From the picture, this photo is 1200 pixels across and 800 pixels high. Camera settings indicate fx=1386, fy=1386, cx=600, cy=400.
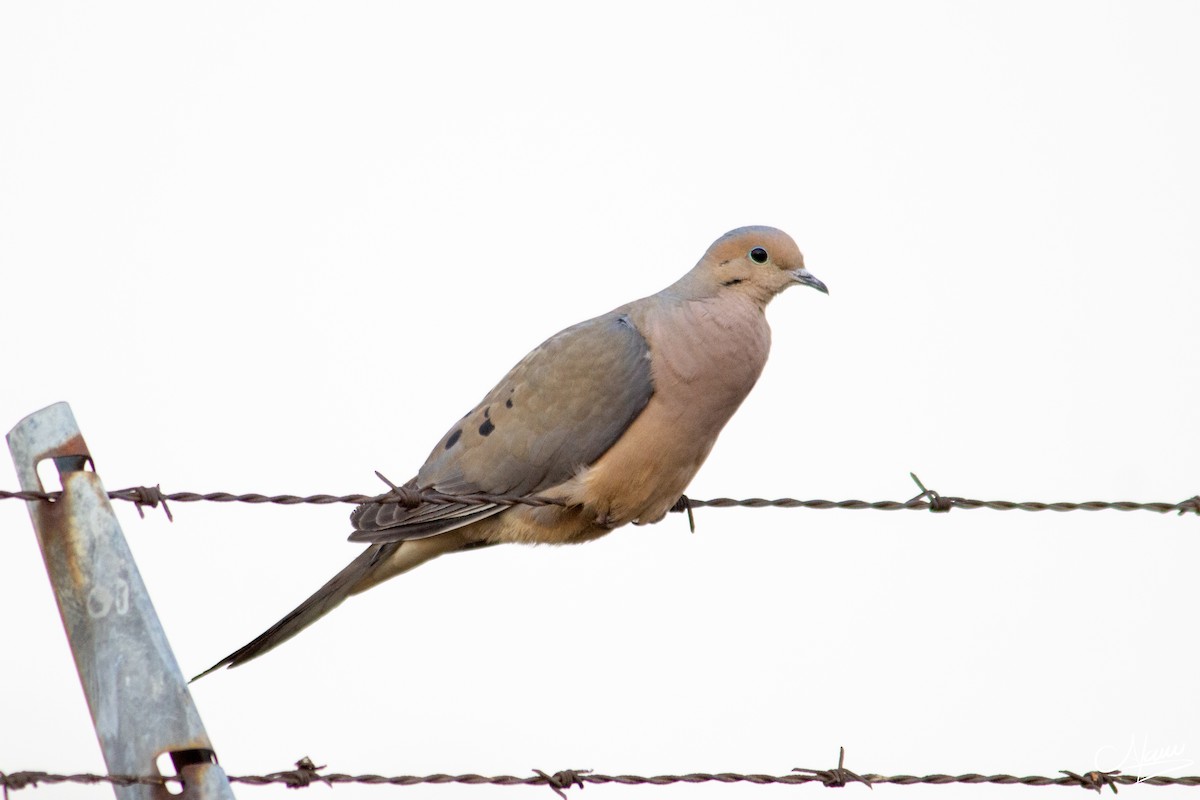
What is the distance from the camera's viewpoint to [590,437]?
4484 millimetres

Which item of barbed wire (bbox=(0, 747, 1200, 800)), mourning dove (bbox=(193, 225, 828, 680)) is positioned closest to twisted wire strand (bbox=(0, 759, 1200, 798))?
barbed wire (bbox=(0, 747, 1200, 800))

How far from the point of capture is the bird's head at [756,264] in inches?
192

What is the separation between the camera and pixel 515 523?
14.8ft

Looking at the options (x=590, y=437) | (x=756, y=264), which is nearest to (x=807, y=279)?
(x=756, y=264)

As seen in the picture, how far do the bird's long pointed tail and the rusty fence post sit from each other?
112 cm

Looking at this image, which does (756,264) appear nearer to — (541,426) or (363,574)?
(541,426)

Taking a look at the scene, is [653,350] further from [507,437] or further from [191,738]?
[191,738]

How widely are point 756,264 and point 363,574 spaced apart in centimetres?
174

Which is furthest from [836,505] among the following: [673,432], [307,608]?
[307,608]

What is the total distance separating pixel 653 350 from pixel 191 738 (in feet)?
7.34

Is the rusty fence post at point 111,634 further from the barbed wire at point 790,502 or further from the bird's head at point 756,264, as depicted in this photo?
the bird's head at point 756,264

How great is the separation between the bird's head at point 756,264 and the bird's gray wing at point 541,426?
0.41 metres

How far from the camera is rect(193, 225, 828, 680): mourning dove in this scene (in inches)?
175

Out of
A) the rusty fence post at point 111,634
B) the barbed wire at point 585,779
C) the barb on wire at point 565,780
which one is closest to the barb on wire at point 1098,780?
the barbed wire at point 585,779
